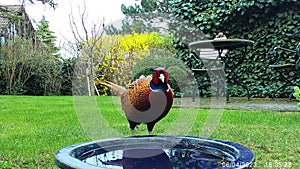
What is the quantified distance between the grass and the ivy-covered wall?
1969mm

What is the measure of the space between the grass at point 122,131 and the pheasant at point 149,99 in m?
0.69

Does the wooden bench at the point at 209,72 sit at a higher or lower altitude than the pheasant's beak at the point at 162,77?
lower

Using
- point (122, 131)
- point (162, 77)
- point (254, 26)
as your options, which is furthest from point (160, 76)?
point (254, 26)

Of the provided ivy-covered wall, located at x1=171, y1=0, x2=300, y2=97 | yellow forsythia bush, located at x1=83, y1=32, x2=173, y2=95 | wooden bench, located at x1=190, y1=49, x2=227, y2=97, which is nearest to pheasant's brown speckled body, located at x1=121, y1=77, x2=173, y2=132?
yellow forsythia bush, located at x1=83, y1=32, x2=173, y2=95

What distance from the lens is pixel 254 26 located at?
6.21 metres

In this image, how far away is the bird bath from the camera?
48.6 inches

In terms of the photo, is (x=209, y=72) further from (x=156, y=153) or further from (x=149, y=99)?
(x=156, y=153)

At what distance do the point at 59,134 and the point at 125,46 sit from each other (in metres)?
2.45

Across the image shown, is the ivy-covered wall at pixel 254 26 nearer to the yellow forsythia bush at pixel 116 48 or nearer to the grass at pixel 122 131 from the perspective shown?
the yellow forsythia bush at pixel 116 48

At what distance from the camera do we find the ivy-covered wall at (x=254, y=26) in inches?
231

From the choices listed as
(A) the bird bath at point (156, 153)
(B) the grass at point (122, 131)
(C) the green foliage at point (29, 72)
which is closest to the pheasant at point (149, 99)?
(A) the bird bath at point (156, 153)

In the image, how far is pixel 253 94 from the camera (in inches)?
243

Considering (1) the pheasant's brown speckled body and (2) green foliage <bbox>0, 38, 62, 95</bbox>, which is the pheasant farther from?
(2) green foliage <bbox>0, 38, 62, 95</bbox>

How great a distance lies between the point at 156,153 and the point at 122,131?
179 cm
